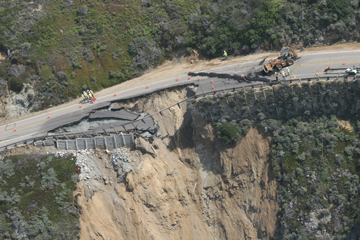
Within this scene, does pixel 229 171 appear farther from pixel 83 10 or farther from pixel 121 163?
pixel 83 10

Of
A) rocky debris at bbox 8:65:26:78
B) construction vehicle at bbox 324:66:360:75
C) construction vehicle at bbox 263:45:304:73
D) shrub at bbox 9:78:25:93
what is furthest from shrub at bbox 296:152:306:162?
rocky debris at bbox 8:65:26:78

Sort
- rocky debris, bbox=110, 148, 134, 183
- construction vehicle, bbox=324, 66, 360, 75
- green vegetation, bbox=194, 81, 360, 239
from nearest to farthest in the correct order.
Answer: green vegetation, bbox=194, 81, 360, 239, construction vehicle, bbox=324, 66, 360, 75, rocky debris, bbox=110, 148, 134, 183

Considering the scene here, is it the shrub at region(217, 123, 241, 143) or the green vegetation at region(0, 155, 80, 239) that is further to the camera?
the shrub at region(217, 123, 241, 143)

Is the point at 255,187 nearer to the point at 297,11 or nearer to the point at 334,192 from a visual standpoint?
the point at 334,192

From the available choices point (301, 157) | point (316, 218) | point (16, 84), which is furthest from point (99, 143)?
point (316, 218)

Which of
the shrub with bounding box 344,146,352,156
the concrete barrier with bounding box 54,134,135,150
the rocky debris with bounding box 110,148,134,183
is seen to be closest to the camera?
the shrub with bounding box 344,146,352,156

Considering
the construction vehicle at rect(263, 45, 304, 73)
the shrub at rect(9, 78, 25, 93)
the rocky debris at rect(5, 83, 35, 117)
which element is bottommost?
the construction vehicle at rect(263, 45, 304, 73)

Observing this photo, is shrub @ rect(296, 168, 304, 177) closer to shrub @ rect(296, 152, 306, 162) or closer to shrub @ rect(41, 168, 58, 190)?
shrub @ rect(296, 152, 306, 162)

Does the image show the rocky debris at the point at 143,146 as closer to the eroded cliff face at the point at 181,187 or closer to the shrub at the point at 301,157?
the eroded cliff face at the point at 181,187
